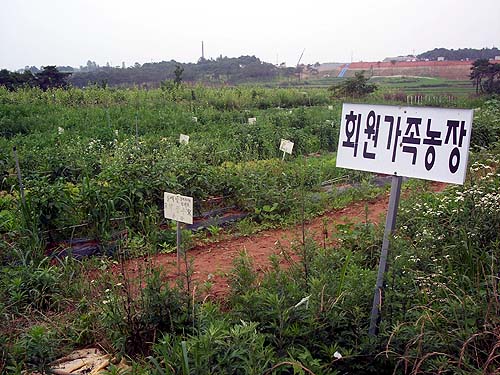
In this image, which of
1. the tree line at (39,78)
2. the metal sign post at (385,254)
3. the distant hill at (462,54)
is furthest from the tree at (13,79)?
the metal sign post at (385,254)

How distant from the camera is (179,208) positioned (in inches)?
148

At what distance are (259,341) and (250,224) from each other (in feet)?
13.0

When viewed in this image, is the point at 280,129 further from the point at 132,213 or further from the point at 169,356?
the point at 169,356

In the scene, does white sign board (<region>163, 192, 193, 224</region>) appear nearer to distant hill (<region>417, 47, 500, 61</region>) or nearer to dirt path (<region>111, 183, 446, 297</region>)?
dirt path (<region>111, 183, 446, 297</region>)

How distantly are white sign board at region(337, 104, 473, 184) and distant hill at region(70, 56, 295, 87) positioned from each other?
96.9 ft

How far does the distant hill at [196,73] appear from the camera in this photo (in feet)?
111

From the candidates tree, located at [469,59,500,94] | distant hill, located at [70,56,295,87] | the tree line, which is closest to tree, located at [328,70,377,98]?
tree, located at [469,59,500,94]

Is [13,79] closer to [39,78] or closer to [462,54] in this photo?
[39,78]

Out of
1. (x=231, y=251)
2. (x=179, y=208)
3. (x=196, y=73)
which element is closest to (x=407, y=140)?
(x=179, y=208)

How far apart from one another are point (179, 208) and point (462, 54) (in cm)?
2224

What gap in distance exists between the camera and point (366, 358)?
2.49m

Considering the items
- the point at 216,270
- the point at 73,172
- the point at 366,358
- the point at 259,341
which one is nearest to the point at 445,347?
the point at 366,358

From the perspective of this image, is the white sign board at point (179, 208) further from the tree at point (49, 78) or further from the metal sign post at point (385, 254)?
the tree at point (49, 78)

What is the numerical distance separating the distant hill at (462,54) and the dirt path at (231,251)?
56.4ft
